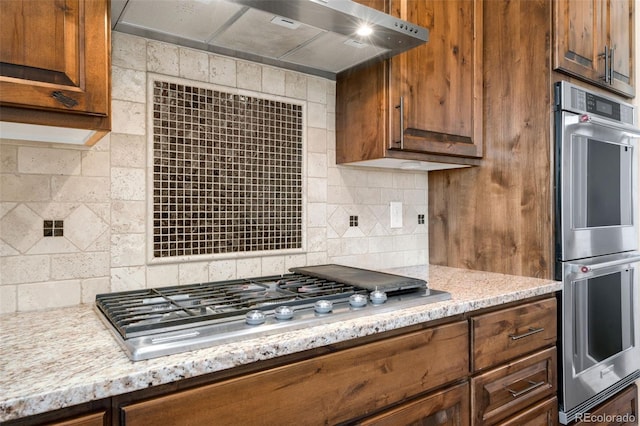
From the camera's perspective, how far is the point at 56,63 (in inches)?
38.8

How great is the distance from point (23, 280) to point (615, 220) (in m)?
2.40

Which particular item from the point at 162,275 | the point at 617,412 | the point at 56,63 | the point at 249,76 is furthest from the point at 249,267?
the point at 617,412

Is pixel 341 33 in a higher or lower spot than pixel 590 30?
lower

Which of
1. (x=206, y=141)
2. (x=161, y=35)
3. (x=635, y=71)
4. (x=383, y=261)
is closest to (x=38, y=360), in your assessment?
(x=206, y=141)

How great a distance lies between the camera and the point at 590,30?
1.96 m

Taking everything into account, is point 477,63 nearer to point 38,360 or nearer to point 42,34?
point 42,34

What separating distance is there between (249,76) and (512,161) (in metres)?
1.21

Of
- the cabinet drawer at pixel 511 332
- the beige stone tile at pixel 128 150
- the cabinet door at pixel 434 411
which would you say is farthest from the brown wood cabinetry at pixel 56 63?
the cabinet drawer at pixel 511 332

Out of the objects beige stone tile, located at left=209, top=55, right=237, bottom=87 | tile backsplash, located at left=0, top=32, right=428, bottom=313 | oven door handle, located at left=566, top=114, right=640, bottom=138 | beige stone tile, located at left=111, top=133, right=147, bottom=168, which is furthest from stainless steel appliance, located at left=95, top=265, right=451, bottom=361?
oven door handle, located at left=566, top=114, right=640, bottom=138

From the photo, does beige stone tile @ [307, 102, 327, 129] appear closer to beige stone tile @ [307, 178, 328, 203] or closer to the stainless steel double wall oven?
beige stone tile @ [307, 178, 328, 203]

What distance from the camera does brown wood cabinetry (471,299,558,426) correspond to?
143cm

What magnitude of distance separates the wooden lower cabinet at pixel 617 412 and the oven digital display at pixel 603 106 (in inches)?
52.0

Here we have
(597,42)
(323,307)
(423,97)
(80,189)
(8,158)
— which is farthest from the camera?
(597,42)

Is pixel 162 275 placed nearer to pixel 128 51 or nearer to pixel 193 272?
pixel 193 272
